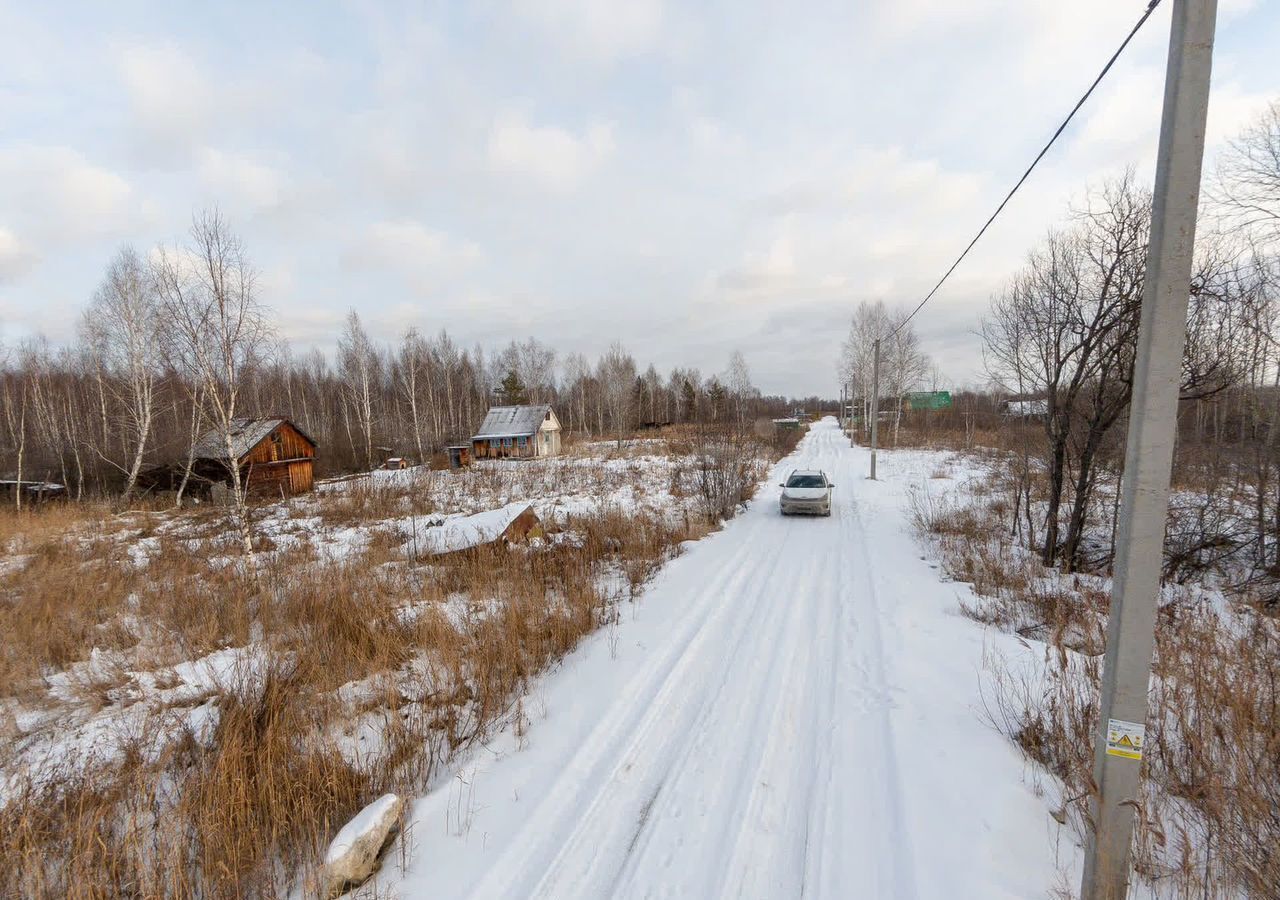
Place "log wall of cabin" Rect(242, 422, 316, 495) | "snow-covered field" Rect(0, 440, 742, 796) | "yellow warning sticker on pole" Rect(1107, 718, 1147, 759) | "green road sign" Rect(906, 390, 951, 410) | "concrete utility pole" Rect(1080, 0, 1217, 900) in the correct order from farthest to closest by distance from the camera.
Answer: "green road sign" Rect(906, 390, 951, 410) < "log wall of cabin" Rect(242, 422, 316, 495) < "snow-covered field" Rect(0, 440, 742, 796) < "yellow warning sticker on pole" Rect(1107, 718, 1147, 759) < "concrete utility pole" Rect(1080, 0, 1217, 900)

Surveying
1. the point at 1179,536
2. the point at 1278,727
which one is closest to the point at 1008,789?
the point at 1278,727

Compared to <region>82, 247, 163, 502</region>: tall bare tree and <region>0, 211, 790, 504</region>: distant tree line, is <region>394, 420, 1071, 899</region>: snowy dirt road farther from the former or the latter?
<region>82, 247, 163, 502</region>: tall bare tree

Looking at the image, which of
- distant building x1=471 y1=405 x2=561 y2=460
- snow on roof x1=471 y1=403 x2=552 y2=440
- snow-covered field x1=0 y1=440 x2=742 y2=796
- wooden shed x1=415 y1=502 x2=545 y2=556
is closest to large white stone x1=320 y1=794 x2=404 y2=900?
snow-covered field x1=0 y1=440 x2=742 y2=796

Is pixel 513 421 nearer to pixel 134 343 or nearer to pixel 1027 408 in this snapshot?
pixel 134 343

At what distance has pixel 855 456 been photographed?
31.3m

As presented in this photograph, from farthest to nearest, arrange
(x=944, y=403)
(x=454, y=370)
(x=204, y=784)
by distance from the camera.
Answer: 1. (x=944, y=403)
2. (x=454, y=370)
3. (x=204, y=784)

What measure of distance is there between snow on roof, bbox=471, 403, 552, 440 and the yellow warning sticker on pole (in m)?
37.1

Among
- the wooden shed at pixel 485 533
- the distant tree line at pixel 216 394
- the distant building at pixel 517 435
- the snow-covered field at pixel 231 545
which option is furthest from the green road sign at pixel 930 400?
the wooden shed at pixel 485 533

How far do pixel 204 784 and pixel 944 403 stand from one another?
8020 cm

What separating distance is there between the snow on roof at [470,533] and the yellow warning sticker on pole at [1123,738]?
9125 mm

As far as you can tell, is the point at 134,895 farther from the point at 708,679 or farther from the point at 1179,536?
the point at 1179,536

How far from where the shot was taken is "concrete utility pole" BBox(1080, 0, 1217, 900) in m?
1.98

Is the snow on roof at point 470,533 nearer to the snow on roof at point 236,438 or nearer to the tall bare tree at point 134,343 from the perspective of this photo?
the snow on roof at point 236,438

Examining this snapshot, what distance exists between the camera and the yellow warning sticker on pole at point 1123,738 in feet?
6.98
